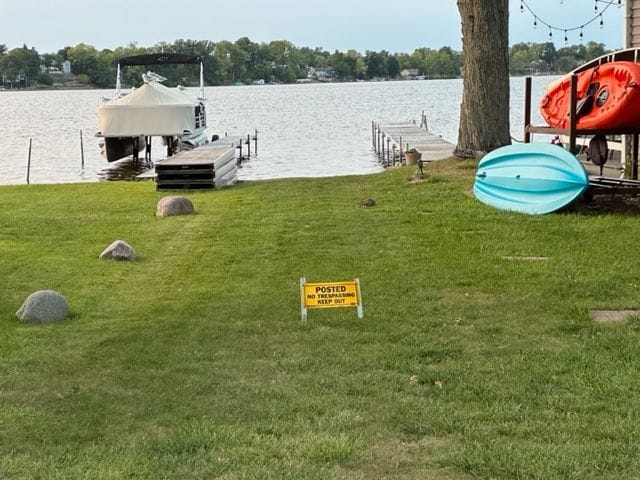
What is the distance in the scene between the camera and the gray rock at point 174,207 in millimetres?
12609

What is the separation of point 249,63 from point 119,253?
115919 millimetres

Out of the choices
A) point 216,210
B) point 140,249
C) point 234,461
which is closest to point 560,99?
point 216,210

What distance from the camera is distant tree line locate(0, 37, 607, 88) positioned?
7588 cm

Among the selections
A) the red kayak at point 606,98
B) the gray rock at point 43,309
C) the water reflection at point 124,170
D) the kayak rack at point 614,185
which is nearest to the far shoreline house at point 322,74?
the water reflection at point 124,170

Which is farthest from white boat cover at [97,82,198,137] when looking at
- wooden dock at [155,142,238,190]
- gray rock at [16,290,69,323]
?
gray rock at [16,290,69,323]

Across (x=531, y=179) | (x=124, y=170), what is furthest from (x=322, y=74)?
(x=531, y=179)

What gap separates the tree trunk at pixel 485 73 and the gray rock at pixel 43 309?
1079 centimetres

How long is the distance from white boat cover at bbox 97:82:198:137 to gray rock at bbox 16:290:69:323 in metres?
24.0

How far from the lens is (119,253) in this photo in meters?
9.14

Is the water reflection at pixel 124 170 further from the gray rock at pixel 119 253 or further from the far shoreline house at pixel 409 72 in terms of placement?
the far shoreline house at pixel 409 72

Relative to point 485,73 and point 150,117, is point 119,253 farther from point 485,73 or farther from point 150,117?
point 150,117

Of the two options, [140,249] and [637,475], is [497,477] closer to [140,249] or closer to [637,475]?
[637,475]

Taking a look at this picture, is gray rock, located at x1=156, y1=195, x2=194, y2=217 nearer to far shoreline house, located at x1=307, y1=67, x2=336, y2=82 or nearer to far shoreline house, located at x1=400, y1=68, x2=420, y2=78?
far shoreline house, located at x1=307, y1=67, x2=336, y2=82

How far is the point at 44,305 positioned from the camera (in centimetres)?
669
